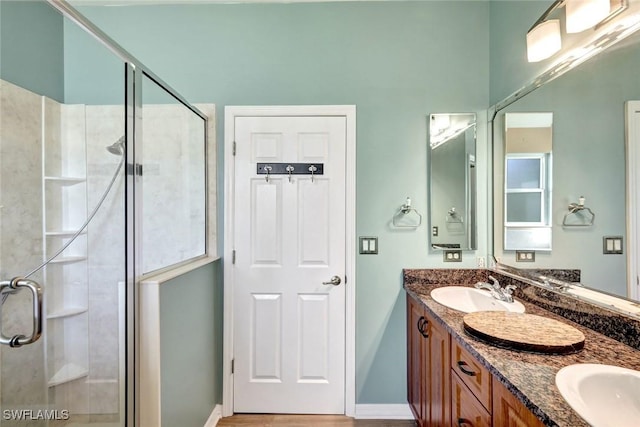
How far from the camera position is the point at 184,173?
1942 mm

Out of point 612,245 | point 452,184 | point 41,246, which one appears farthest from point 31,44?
point 612,245

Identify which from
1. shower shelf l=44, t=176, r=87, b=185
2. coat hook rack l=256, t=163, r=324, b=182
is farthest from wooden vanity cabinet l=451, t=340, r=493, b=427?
shower shelf l=44, t=176, r=87, b=185

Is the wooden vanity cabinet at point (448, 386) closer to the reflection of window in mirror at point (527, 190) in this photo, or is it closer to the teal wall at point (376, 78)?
the teal wall at point (376, 78)

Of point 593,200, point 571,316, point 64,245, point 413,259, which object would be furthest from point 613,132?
point 64,245

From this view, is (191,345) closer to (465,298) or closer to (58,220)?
(58,220)

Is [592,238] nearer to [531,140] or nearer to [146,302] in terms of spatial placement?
[531,140]

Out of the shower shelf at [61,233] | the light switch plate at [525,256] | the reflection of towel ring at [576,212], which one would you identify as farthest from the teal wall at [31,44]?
the light switch plate at [525,256]

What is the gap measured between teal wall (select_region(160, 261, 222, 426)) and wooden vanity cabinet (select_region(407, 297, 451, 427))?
130 centimetres

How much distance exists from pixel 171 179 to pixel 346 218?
1172mm

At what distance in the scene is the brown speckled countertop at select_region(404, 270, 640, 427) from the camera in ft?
2.32

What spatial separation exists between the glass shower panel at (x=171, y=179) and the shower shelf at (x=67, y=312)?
0.54 meters

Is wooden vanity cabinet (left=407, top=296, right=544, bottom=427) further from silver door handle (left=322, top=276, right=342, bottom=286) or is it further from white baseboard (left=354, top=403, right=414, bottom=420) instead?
silver door handle (left=322, top=276, right=342, bottom=286)

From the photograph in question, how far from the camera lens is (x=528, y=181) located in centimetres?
162

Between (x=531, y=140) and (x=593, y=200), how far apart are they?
19.6 inches
